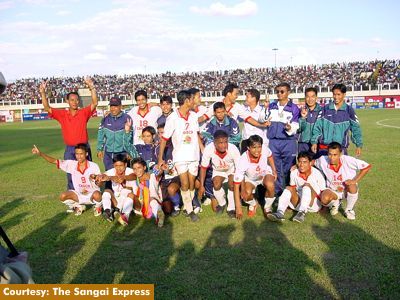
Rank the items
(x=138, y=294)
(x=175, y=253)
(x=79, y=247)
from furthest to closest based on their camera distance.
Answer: (x=79, y=247)
(x=175, y=253)
(x=138, y=294)

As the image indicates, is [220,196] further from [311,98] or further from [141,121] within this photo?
[311,98]

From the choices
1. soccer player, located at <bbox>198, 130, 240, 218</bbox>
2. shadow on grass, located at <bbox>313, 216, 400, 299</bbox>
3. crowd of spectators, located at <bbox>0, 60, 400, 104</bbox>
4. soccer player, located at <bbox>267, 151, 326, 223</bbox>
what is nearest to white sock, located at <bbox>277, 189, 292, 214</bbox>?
soccer player, located at <bbox>267, 151, 326, 223</bbox>

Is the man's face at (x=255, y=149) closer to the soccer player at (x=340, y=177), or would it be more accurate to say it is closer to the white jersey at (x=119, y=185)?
the soccer player at (x=340, y=177)

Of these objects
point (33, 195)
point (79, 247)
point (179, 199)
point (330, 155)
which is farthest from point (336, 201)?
point (33, 195)

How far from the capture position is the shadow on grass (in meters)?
4.07

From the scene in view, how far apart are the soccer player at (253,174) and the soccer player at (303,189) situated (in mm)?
278

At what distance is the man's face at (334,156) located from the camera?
671cm

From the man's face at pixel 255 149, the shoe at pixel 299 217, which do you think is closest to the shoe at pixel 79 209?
the man's face at pixel 255 149

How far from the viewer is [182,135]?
692cm

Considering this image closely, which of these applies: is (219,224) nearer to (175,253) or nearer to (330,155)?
(175,253)

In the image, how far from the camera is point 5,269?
6.54ft

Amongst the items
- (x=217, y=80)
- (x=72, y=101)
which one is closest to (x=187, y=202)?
(x=72, y=101)

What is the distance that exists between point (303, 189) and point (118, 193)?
10.5ft

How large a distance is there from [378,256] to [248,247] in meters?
1.58
